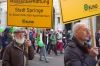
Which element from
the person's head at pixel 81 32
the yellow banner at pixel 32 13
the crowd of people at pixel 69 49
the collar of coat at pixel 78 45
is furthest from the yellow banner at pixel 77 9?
the yellow banner at pixel 32 13

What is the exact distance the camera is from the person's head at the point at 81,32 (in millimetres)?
5900

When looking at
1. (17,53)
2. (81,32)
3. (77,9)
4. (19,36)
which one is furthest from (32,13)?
(81,32)

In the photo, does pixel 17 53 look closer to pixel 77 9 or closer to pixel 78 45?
pixel 77 9

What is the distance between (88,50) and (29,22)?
8.78 feet

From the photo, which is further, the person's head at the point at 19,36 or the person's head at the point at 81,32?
the person's head at the point at 19,36

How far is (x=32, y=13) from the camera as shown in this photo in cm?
848

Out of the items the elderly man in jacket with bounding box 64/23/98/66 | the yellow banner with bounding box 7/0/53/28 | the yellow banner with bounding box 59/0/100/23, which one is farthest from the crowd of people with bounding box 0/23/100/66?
the yellow banner with bounding box 59/0/100/23

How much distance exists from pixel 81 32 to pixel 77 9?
0.86 metres

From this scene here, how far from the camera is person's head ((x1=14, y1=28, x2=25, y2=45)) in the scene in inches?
325

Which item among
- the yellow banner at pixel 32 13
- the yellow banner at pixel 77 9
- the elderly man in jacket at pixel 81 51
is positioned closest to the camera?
the elderly man in jacket at pixel 81 51

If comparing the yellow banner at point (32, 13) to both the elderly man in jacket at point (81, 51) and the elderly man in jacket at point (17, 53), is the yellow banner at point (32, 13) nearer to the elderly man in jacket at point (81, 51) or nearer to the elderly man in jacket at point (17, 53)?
the elderly man in jacket at point (17, 53)

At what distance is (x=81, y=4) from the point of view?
22.1 feet

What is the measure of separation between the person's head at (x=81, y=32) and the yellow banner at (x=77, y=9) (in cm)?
72

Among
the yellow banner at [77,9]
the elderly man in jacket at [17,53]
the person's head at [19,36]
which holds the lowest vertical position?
the elderly man in jacket at [17,53]
